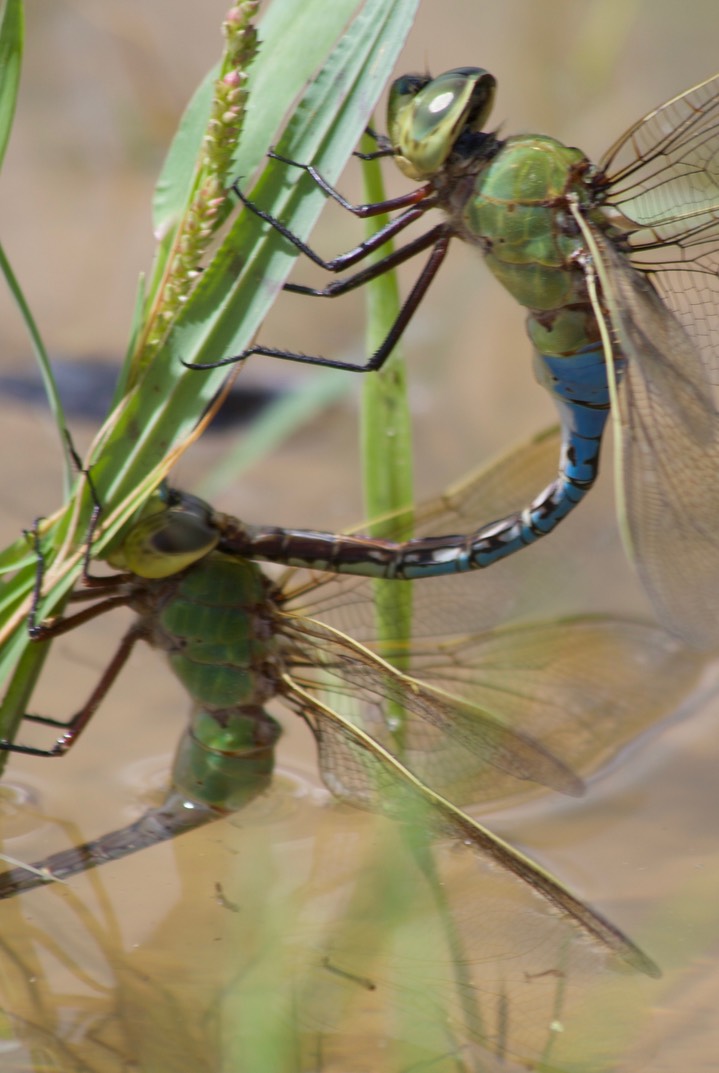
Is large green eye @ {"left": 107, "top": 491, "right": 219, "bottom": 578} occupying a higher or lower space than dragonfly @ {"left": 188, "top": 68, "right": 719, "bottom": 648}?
lower

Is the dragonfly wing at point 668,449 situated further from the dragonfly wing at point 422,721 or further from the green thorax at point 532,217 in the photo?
the dragonfly wing at point 422,721

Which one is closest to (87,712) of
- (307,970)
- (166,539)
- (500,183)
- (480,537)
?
(166,539)

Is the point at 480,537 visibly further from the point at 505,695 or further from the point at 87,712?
the point at 87,712

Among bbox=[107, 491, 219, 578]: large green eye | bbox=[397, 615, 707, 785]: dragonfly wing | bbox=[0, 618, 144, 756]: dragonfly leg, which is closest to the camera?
bbox=[107, 491, 219, 578]: large green eye

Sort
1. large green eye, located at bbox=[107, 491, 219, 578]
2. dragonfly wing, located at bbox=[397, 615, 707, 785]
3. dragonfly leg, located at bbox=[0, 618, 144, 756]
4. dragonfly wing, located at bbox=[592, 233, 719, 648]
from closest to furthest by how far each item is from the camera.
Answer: dragonfly wing, located at bbox=[592, 233, 719, 648], large green eye, located at bbox=[107, 491, 219, 578], dragonfly leg, located at bbox=[0, 618, 144, 756], dragonfly wing, located at bbox=[397, 615, 707, 785]

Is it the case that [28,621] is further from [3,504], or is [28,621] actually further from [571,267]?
[3,504]

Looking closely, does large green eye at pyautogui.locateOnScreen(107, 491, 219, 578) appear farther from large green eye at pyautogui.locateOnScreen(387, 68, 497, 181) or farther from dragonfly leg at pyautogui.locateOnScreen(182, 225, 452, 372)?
large green eye at pyautogui.locateOnScreen(387, 68, 497, 181)

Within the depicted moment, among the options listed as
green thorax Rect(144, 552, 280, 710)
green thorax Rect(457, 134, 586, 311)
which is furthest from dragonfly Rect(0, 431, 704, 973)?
green thorax Rect(457, 134, 586, 311)
